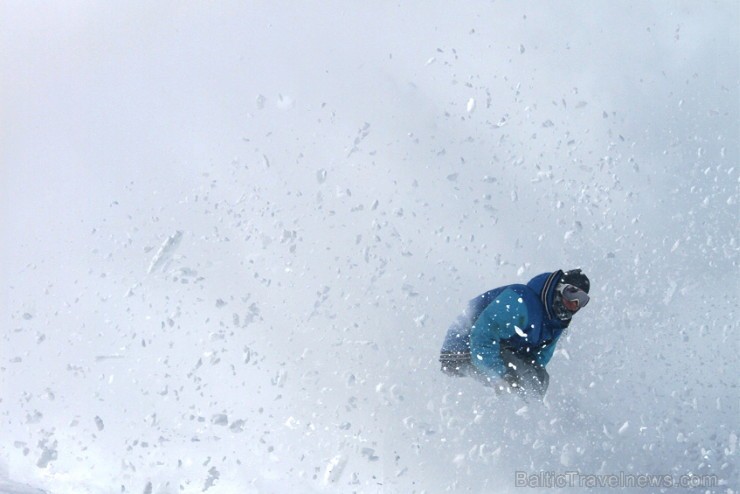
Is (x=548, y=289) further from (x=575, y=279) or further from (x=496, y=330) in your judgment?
(x=496, y=330)

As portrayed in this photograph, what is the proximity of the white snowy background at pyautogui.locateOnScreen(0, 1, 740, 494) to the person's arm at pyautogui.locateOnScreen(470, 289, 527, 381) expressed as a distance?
6.20 feet

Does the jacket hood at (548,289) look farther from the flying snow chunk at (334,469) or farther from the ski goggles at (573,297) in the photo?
the flying snow chunk at (334,469)

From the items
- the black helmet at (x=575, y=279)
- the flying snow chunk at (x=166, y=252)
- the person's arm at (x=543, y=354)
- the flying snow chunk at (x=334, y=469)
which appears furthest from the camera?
the flying snow chunk at (x=166, y=252)

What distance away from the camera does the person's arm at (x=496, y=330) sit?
4.32 m

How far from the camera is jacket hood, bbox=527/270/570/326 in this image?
4.30 meters

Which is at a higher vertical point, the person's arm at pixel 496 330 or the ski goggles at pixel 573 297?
the ski goggles at pixel 573 297

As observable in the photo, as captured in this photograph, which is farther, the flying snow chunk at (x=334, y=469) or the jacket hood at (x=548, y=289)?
the flying snow chunk at (x=334, y=469)

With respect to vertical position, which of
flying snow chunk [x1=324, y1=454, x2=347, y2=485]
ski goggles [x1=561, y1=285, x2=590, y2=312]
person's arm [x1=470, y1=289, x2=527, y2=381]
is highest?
ski goggles [x1=561, y1=285, x2=590, y2=312]

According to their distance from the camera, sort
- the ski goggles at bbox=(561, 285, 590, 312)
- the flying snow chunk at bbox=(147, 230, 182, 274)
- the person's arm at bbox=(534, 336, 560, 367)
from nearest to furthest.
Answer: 1. the ski goggles at bbox=(561, 285, 590, 312)
2. the person's arm at bbox=(534, 336, 560, 367)
3. the flying snow chunk at bbox=(147, 230, 182, 274)


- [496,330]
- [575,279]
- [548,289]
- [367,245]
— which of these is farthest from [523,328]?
[367,245]

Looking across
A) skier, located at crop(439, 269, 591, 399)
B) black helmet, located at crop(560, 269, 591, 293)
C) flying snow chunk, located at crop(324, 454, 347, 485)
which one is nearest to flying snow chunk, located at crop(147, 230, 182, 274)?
flying snow chunk, located at crop(324, 454, 347, 485)

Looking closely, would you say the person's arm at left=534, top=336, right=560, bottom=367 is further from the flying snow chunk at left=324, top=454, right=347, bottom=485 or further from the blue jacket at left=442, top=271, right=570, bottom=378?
the flying snow chunk at left=324, top=454, right=347, bottom=485

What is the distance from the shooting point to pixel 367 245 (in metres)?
8.38

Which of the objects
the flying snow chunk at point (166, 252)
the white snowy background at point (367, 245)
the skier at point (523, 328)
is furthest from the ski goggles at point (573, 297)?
the flying snow chunk at point (166, 252)
